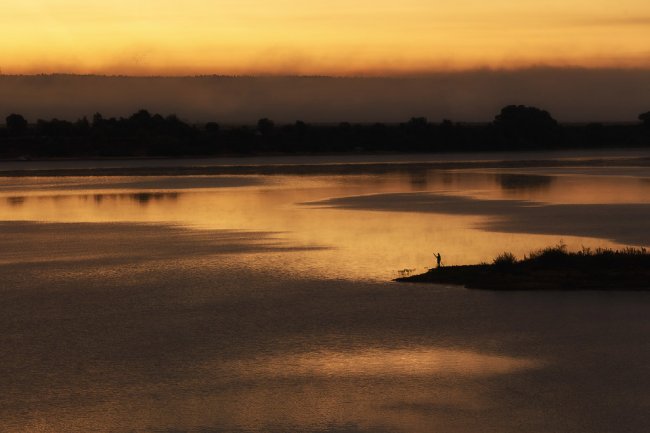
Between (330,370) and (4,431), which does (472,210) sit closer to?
(330,370)

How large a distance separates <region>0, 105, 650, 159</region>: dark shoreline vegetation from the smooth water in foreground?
74189mm

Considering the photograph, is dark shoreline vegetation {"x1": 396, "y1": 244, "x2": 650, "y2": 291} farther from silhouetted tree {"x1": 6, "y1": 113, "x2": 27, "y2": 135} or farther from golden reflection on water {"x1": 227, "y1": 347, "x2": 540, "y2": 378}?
silhouetted tree {"x1": 6, "y1": 113, "x2": 27, "y2": 135}

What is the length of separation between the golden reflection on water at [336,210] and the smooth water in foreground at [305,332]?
0.57 ft

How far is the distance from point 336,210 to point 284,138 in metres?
80.7

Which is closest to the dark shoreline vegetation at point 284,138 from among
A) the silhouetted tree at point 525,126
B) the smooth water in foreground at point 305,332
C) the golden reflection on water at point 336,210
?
the silhouetted tree at point 525,126

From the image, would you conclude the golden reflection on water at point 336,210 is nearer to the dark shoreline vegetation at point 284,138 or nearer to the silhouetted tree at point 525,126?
the dark shoreline vegetation at point 284,138

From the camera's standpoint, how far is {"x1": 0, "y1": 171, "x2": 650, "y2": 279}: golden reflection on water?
24.2m

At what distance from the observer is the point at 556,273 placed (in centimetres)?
2059

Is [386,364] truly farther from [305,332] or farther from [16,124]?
[16,124]

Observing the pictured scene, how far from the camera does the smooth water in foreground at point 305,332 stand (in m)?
12.0

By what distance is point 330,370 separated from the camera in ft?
44.7

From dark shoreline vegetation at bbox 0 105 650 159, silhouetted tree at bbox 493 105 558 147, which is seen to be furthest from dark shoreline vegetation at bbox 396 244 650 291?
silhouetted tree at bbox 493 105 558 147

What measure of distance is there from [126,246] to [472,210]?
14.0 m

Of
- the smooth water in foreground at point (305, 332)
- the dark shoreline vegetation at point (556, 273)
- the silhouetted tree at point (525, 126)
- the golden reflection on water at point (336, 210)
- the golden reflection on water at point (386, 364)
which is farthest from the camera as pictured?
the silhouetted tree at point (525, 126)
